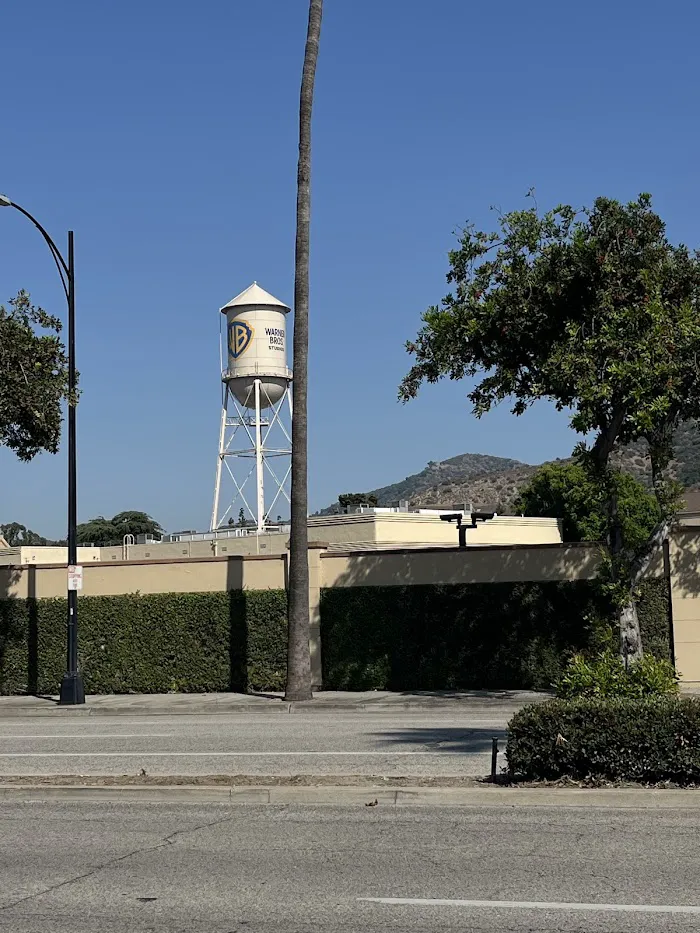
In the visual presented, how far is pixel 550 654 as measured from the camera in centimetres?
2572

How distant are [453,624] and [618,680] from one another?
1407 centimetres

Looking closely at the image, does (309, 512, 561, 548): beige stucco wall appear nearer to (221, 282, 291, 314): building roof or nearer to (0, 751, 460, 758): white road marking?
(221, 282, 291, 314): building roof

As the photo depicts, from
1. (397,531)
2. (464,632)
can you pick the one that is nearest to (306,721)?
(464,632)

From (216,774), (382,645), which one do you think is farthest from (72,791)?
→ (382,645)

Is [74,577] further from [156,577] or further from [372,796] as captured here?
[372,796]

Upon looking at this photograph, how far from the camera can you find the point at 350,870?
875 cm

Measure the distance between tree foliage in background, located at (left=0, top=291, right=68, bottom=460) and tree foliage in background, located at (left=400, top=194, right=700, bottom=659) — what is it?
29.4 ft

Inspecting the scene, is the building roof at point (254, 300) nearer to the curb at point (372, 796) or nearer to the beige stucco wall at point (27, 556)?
the beige stucco wall at point (27, 556)

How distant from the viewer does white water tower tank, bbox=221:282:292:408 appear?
5372 cm

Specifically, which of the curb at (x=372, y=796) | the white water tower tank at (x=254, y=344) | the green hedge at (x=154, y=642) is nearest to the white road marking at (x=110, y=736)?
the curb at (x=372, y=796)

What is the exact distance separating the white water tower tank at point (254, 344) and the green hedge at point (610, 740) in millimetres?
42950

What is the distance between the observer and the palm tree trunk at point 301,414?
1011 inches

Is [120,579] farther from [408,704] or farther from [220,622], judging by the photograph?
[408,704]

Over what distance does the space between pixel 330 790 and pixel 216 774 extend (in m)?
2.54
